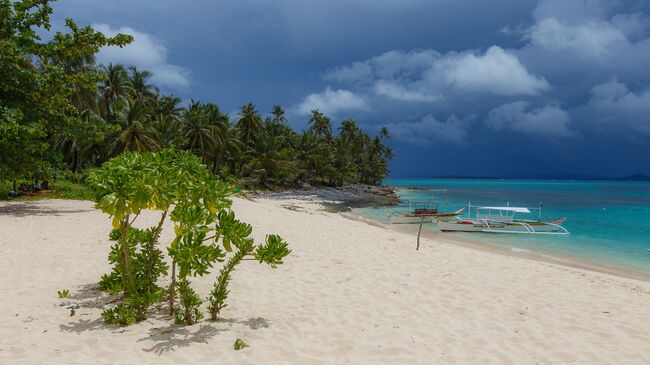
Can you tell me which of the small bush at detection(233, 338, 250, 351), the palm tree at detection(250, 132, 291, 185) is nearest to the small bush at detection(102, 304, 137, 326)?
the small bush at detection(233, 338, 250, 351)

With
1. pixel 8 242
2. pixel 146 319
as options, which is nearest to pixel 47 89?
pixel 8 242

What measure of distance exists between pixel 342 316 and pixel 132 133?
31.9 metres

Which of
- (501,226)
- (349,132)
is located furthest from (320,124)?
(501,226)

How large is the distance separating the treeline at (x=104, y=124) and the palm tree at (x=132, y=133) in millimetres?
83

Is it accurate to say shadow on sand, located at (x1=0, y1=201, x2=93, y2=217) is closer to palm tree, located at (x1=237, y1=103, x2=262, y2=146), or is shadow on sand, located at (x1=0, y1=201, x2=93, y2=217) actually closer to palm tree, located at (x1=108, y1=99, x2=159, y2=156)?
palm tree, located at (x1=108, y1=99, x2=159, y2=156)

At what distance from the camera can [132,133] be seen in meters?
32.2

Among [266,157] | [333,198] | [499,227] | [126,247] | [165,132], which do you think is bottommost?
[499,227]

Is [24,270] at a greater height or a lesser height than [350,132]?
lesser

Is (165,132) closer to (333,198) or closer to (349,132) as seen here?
(333,198)

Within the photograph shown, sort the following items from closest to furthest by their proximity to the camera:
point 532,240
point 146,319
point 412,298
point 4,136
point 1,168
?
point 146,319, point 412,298, point 4,136, point 1,168, point 532,240

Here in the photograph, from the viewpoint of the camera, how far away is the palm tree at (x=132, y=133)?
105 feet

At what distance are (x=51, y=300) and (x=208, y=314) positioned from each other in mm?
2796

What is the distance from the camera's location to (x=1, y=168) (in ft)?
50.5

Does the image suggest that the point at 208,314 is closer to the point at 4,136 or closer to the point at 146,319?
the point at 146,319
